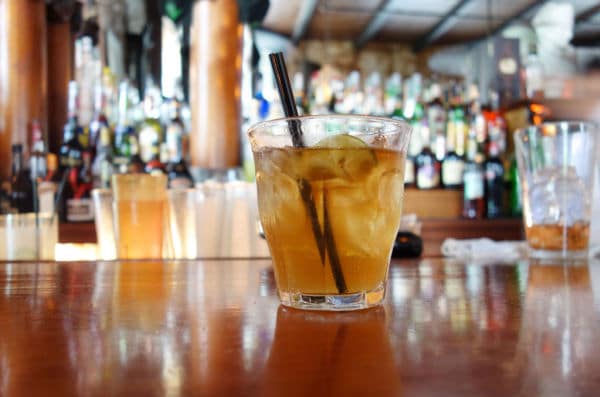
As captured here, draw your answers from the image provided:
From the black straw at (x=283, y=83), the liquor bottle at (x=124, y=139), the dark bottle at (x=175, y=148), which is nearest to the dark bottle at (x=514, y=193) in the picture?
the dark bottle at (x=175, y=148)

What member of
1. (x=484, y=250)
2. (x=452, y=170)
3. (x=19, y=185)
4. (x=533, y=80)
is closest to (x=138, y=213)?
(x=484, y=250)

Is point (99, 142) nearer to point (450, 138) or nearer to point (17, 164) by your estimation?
point (17, 164)

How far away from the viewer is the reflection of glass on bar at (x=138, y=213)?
1.03 meters

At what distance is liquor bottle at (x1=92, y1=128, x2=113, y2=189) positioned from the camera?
2.56 meters

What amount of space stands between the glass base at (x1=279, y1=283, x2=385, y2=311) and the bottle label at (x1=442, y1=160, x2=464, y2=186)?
253 cm

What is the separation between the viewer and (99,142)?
8.73ft

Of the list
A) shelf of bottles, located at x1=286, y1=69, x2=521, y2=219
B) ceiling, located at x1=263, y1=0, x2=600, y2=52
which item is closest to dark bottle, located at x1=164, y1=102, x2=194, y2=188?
shelf of bottles, located at x1=286, y1=69, x2=521, y2=219

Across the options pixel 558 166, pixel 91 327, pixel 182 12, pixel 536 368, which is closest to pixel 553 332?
pixel 536 368

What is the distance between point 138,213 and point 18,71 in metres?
1.63

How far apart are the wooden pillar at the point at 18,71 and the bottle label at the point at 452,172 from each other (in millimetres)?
1842

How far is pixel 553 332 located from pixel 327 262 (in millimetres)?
167

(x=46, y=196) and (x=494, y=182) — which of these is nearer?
(x=46, y=196)

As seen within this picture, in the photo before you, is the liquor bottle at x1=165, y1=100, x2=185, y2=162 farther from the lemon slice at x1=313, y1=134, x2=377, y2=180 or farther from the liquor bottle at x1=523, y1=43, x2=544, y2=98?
the lemon slice at x1=313, y1=134, x2=377, y2=180

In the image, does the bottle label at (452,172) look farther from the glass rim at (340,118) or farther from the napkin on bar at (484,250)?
the glass rim at (340,118)
